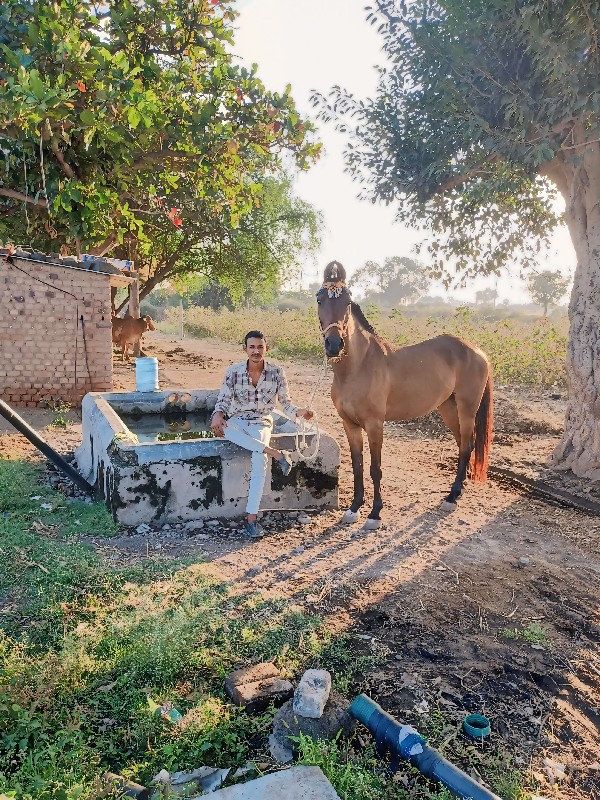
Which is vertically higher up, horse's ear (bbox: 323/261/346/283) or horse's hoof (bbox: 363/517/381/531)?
horse's ear (bbox: 323/261/346/283)

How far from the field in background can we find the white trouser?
9.83 meters

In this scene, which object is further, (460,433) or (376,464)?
(460,433)

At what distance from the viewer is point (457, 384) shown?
633cm

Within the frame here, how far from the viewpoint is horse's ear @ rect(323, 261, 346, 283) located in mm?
5031

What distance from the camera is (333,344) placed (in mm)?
4820

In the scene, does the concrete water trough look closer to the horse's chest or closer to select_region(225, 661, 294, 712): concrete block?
the horse's chest

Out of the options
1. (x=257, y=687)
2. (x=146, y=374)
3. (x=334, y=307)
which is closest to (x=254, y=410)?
(x=334, y=307)

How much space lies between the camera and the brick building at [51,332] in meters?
9.27

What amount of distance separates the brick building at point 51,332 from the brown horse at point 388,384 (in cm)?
595

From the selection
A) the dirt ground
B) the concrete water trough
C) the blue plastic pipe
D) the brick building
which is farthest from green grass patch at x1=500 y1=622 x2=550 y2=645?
the brick building

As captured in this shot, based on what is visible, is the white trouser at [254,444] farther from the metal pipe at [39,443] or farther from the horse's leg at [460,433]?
the horse's leg at [460,433]

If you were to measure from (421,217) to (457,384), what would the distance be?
3185 millimetres

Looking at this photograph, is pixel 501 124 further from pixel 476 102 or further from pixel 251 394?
pixel 251 394

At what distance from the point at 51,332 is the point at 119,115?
12.2 ft
